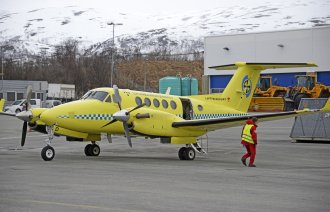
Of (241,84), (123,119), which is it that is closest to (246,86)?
(241,84)

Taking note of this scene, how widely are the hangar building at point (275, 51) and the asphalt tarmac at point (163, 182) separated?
42.3 m

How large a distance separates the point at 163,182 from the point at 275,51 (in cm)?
5726

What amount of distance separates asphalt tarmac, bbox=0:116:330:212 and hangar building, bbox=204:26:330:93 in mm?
42279

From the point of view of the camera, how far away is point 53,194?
11.7 meters

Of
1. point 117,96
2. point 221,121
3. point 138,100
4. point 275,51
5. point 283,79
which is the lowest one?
point 221,121

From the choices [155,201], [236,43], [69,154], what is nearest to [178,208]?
[155,201]

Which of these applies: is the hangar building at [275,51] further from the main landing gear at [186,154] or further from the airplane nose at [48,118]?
the airplane nose at [48,118]

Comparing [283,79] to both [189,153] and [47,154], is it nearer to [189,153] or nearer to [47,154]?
[189,153]

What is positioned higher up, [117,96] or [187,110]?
[117,96]

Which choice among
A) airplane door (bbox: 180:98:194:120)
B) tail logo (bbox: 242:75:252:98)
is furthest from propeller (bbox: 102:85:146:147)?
tail logo (bbox: 242:75:252:98)

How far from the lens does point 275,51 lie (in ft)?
227

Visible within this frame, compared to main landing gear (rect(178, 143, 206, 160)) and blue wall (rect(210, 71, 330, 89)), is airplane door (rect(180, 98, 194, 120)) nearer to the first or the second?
main landing gear (rect(178, 143, 206, 160))

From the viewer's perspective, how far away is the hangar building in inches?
2589

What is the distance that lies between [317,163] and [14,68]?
3383 inches
